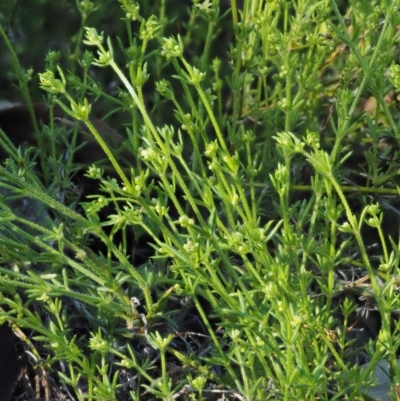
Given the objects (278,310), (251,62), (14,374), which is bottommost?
(14,374)

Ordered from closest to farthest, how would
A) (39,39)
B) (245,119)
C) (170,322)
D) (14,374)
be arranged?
(170,322)
(14,374)
(245,119)
(39,39)

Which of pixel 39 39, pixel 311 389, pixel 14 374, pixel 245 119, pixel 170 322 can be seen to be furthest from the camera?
pixel 39 39

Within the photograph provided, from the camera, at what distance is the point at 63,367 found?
4.25ft

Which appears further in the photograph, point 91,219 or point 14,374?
point 14,374

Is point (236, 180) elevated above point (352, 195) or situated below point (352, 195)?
above

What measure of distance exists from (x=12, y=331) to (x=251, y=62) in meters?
0.67

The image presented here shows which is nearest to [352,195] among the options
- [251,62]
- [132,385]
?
[251,62]

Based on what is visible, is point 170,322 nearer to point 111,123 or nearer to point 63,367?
point 63,367

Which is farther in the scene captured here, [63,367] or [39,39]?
[39,39]

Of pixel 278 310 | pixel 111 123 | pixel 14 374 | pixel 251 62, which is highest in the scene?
pixel 251 62

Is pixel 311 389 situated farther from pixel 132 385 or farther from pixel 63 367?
pixel 63 367

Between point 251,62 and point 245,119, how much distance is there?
240 mm

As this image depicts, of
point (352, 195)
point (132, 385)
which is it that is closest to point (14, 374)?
point (132, 385)

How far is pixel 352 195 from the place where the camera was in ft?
4.60
